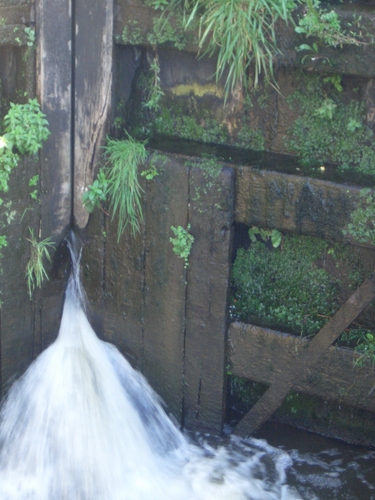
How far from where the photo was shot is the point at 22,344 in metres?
4.45

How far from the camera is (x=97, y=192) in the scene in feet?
13.9

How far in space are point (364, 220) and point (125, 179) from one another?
1459 millimetres

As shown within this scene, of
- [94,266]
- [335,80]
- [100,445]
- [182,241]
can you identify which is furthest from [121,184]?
[100,445]

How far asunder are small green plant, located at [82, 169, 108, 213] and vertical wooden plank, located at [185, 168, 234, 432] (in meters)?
0.61

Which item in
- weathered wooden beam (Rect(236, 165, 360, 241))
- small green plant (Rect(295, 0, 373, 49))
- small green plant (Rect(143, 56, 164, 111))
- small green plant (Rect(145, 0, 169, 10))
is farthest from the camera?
small green plant (Rect(143, 56, 164, 111))

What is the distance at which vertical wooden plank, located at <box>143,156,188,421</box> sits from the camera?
405 cm

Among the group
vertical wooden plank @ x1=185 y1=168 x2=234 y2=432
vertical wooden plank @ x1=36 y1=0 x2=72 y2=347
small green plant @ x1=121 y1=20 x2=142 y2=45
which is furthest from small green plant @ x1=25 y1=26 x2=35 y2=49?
vertical wooden plank @ x1=185 y1=168 x2=234 y2=432

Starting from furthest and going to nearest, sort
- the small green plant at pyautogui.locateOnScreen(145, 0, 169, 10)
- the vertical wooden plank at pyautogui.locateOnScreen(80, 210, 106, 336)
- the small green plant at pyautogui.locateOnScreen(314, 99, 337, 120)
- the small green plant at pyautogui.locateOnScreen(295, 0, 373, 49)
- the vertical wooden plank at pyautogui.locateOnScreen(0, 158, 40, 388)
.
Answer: the vertical wooden plank at pyautogui.locateOnScreen(80, 210, 106, 336), the vertical wooden plank at pyautogui.locateOnScreen(0, 158, 40, 388), the small green plant at pyautogui.locateOnScreen(145, 0, 169, 10), the small green plant at pyautogui.locateOnScreen(314, 99, 337, 120), the small green plant at pyautogui.locateOnScreen(295, 0, 373, 49)

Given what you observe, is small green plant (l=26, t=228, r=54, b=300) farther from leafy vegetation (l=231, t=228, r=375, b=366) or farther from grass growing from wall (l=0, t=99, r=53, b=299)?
leafy vegetation (l=231, t=228, r=375, b=366)

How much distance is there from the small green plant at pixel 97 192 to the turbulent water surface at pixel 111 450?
0.63 meters

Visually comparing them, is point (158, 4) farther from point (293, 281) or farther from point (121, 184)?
point (293, 281)

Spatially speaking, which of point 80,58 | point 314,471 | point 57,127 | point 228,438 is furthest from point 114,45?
point 314,471

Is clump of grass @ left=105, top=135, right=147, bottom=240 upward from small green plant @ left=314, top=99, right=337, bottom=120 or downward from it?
downward

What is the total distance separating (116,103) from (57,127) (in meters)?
0.41
